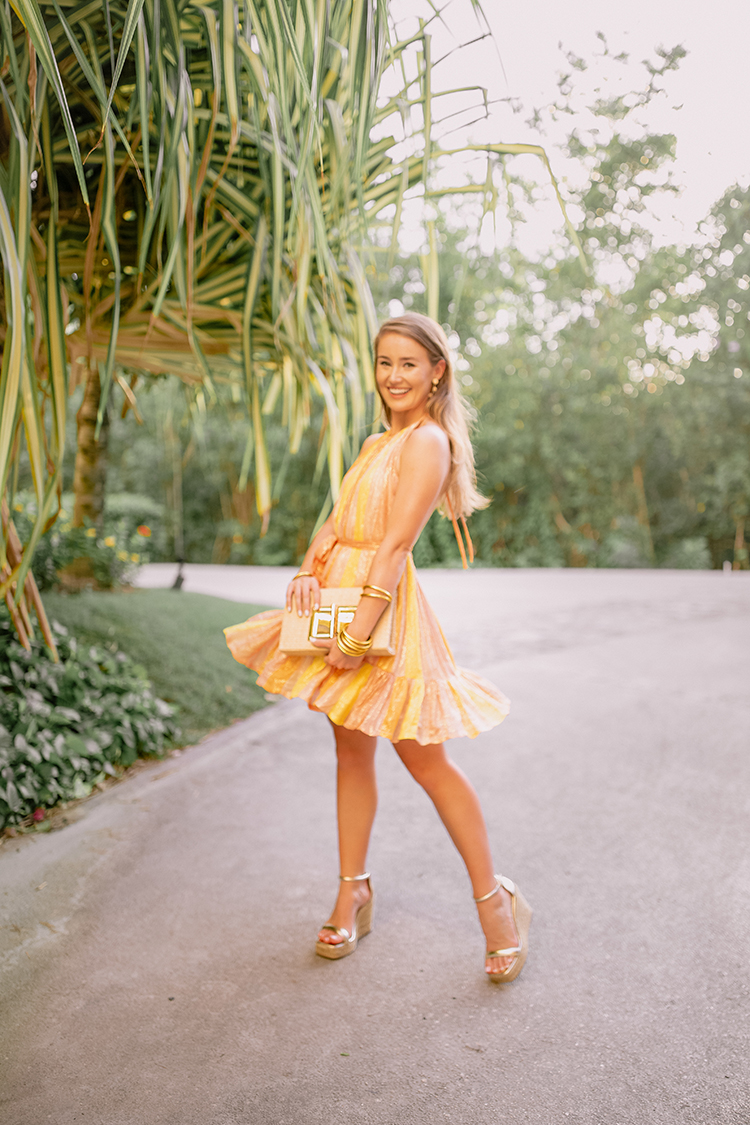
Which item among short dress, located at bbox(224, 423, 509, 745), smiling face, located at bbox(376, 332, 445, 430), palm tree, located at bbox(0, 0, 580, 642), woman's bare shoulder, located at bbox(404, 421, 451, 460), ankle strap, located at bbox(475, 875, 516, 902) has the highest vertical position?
palm tree, located at bbox(0, 0, 580, 642)

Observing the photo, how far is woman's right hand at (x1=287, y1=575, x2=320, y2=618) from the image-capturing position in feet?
5.80

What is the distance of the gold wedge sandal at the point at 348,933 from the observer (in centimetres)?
180

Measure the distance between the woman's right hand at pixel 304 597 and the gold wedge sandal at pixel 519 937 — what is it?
735 mm

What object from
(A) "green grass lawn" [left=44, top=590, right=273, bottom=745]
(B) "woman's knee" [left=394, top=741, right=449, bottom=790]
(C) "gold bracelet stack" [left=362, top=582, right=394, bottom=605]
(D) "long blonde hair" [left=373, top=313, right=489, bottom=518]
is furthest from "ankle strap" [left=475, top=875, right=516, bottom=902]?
(A) "green grass lawn" [left=44, top=590, right=273, bottom=745]

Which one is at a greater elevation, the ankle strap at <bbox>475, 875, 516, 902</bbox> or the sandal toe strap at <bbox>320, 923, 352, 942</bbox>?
the ankle strap at <bbox>475, 875, 516, 902</bbox>

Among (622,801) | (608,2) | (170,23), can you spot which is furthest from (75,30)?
(608,2)

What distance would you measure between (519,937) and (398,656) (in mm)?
687

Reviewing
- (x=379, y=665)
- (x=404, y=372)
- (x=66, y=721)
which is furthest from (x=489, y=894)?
(x=66, y=721)

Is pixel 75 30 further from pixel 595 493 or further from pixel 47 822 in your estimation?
pixel 595 493

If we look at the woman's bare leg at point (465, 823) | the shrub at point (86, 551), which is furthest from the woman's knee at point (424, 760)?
the shrub at point (86, 551)

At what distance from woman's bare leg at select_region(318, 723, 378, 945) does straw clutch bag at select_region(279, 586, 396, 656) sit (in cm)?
25

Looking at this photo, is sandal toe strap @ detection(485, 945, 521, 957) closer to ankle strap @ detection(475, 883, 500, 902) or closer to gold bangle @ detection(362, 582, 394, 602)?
ankle strap @ detection(475, 883, 500, 902)

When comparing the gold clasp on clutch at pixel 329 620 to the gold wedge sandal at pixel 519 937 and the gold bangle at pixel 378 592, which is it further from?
the gold wedge sandal at pixel 519 937

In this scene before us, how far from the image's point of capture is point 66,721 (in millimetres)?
2721
